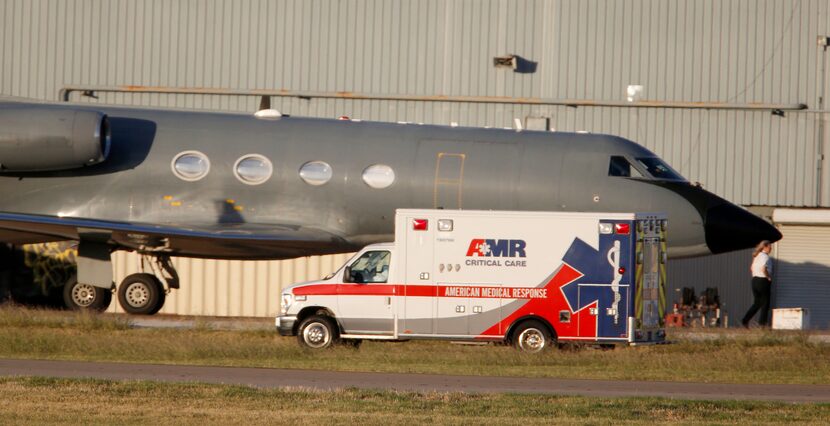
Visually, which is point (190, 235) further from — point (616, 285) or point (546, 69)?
point (546, 69)

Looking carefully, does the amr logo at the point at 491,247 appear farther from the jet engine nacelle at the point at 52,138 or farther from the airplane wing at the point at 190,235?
the jet engine nacelle at the point at 52,138

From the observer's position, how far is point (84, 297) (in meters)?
22.7

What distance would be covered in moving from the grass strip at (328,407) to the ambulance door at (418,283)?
5340mm

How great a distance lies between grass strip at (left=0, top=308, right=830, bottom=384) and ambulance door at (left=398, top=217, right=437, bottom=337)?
469 mm

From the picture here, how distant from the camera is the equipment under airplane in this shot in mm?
21172

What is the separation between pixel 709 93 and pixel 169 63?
15.1 meters

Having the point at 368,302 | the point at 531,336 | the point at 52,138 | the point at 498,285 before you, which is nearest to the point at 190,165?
the point at 52,138

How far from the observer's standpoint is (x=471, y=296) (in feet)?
61.0

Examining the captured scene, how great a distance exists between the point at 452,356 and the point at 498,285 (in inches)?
52.7

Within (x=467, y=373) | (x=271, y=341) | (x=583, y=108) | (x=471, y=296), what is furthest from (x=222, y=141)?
(x=583, y=108)

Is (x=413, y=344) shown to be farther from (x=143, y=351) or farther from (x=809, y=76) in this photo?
(x=809, y=76)

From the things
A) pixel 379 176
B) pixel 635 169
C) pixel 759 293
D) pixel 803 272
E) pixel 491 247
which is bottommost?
pixel 759 293

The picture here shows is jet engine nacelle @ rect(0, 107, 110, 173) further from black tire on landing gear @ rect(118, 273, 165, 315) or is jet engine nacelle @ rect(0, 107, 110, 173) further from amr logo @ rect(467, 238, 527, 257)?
amr logo @ rect(467, 238, 527, 257)

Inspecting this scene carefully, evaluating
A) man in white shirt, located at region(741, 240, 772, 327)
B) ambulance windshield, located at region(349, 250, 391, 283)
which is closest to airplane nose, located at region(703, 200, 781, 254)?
man in white shirt, located at region(741, 240, 772, 327)
